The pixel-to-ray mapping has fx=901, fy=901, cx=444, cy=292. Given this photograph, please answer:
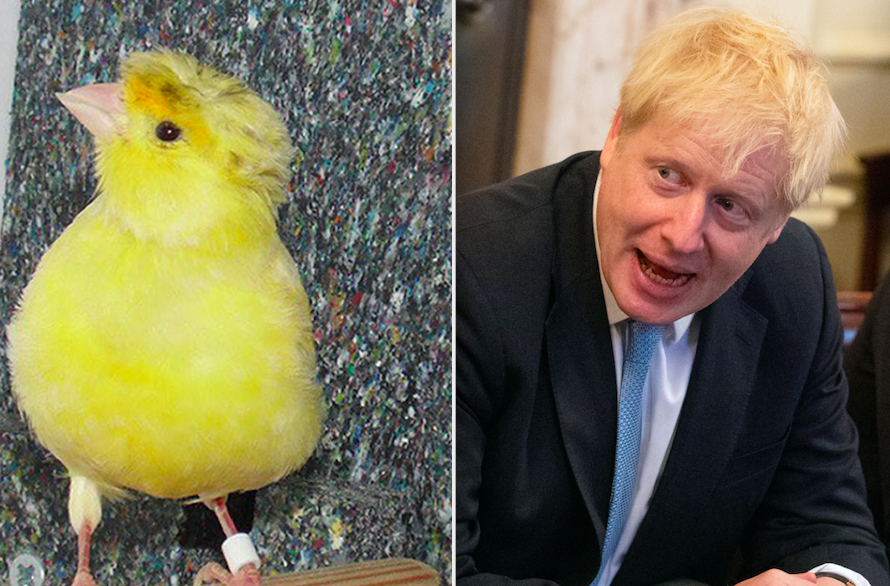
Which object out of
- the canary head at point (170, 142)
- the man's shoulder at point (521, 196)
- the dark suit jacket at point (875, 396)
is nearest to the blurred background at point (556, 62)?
the dark suit jacket at point (875, 396)

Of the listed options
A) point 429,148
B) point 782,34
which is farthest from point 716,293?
point 429,148

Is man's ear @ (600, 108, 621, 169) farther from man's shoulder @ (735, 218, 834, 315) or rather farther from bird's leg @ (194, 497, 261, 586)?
bird's leg @ (194, 497, 261, 586)

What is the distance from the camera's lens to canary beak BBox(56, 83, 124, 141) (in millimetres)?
1023

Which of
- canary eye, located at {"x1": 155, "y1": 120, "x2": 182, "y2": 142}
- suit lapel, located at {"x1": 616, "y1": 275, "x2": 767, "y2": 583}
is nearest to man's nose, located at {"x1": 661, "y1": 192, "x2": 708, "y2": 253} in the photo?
suit lapel, located at {"x1": 616, "y1": 275, "x2": 767, "y2": 583}

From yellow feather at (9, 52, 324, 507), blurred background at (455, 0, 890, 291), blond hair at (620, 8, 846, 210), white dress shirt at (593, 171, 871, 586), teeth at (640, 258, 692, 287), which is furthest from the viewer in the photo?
blurred background at (455, 0, 890, 291)

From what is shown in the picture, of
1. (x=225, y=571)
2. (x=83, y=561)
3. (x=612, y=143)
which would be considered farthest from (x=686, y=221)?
(x=83, y=561)

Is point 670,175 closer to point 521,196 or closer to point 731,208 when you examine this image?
point 731,208

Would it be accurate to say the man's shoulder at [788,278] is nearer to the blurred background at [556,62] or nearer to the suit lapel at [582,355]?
the suit lapel at [582,355]

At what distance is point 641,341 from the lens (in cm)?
132

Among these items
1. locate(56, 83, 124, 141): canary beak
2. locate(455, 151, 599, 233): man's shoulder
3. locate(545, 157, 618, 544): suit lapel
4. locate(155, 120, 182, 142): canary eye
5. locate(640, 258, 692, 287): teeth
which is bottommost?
locate(545, 157, 618, 544): suit lapel

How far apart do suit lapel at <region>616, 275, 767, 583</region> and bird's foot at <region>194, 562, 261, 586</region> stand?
65 centimetres

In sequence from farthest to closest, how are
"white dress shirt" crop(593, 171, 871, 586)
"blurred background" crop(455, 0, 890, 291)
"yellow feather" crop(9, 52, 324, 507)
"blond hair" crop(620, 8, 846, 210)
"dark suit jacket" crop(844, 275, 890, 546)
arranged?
"blurred background" crop(455, 0, 890, 291), "dark suit jacket" crop(844, 275, 890, 546), "white dress shirt" crop(593, 171, 871, 586), "blond hair" crop(620, 8, 846, 210), "yellow feather" crop(9, 52, 324, 507)

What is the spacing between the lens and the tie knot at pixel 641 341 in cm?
131

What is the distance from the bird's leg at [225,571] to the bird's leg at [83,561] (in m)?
0.12
